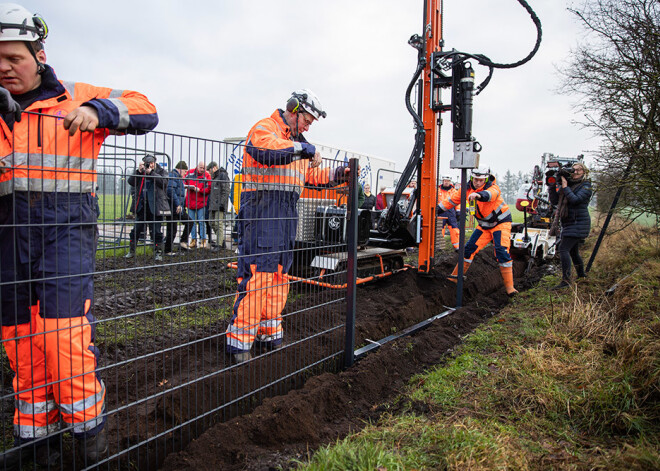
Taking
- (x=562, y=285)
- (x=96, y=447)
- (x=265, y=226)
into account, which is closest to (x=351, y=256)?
(x=265, y=226)

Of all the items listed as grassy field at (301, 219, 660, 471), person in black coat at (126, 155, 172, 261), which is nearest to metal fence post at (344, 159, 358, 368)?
grassy field at (301, 219, 660, 471)

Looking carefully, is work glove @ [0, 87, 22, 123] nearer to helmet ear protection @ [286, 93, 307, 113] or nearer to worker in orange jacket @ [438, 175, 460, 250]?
helmet ear protection @ [286, 93, 307, 113]

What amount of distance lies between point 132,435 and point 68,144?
1.80 metres

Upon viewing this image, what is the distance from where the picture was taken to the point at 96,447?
7.54ft

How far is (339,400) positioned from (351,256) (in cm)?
118

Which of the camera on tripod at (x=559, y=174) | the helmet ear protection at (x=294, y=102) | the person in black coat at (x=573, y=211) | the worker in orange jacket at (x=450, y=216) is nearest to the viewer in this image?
the helmet ear protection at (x=294, y=102)

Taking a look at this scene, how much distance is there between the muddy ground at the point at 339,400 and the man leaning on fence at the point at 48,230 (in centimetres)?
68

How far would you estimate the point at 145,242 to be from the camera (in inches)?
92.0

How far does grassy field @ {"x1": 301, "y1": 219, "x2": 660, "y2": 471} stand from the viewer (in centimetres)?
217

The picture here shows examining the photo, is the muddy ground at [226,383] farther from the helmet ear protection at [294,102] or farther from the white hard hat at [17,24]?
the helmet ear protection at [294,102]

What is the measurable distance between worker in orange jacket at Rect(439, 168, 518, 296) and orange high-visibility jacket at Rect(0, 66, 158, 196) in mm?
5731

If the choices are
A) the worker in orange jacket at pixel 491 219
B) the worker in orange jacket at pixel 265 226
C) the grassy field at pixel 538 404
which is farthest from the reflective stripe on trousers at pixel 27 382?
the worker in orange jacket at pixel 491 219

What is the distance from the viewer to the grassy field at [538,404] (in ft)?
7.13

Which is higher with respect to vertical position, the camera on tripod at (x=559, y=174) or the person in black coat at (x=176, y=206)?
the camera on tripod at (x=559, y=174)
